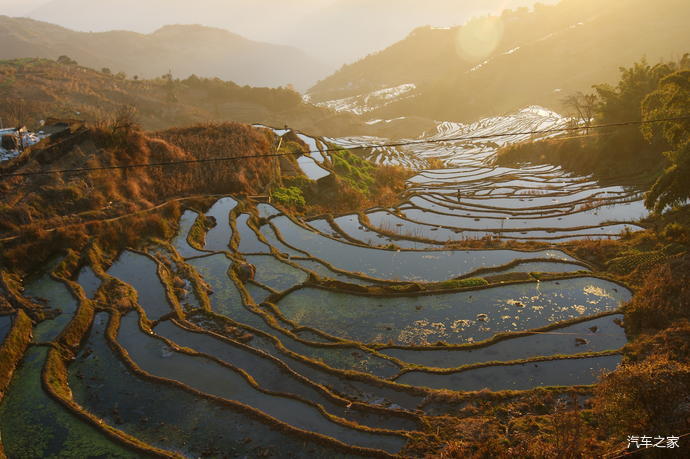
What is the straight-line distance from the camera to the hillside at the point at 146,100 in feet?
119

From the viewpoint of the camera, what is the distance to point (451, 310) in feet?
34.6

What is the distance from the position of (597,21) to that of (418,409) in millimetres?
132952

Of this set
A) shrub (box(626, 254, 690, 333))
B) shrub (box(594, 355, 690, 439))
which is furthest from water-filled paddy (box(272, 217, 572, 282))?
shrub (box(594, 355, 690, 439))

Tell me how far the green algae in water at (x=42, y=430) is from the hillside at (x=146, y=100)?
49.8 ft

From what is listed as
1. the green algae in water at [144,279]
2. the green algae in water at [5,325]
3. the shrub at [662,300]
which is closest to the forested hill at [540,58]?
the shrub at [662,300]

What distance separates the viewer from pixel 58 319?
30.1ft

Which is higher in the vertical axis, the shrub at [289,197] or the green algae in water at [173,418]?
the shrub at [289,197]

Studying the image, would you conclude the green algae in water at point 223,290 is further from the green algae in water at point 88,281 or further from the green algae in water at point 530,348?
the green algae in water at point 530,348

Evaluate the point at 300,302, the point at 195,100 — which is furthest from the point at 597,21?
the point at 300,302

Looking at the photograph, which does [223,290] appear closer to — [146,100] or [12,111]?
[12,111]

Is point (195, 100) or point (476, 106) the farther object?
point (476, 106)

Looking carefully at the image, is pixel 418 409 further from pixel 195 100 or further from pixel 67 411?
pixel 195 100

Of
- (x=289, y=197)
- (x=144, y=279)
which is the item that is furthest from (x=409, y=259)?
(x=289, y=197)

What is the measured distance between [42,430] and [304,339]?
495 centimetres
